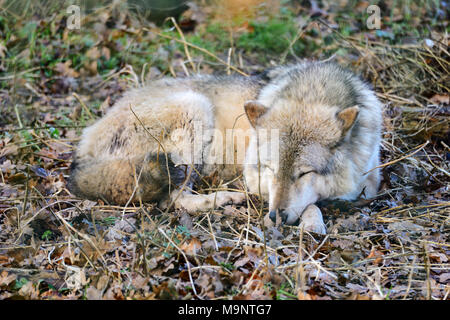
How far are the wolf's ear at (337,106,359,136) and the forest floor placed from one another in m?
0.95

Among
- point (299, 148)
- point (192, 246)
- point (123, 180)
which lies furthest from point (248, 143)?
point (192, 246)

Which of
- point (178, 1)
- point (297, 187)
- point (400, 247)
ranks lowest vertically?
point (400, 247)

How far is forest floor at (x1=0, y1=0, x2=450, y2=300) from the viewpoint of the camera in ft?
11.2

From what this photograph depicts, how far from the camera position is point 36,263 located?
371cm

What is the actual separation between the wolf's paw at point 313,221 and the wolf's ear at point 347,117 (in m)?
0.83

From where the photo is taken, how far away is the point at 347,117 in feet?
13.6

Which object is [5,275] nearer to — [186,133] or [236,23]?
[186,133]

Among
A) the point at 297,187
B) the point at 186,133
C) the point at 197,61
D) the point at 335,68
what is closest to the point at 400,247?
the point at 297,187

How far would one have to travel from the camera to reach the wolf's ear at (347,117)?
161 inches

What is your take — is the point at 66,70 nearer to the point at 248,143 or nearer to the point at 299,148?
the point at 248,143

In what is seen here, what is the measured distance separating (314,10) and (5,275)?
819 cm

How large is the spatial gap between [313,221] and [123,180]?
6.64 ft

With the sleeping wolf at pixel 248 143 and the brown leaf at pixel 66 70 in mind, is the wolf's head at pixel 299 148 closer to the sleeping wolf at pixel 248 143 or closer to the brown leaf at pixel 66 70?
the sleeping wolf at pixel 248 143

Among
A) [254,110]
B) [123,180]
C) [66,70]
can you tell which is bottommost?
[123,180]
